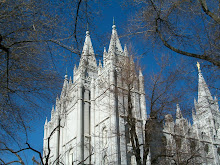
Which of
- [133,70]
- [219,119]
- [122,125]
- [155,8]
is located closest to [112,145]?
[122,125]

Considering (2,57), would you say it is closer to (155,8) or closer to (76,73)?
(155,8)

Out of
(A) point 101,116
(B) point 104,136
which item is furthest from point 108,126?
(A) point 101,116

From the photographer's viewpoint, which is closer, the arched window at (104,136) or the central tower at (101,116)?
the central tower at (101,116)

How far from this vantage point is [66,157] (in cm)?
3425

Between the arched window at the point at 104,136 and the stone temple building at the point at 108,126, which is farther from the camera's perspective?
the arched window at the point at 104,136

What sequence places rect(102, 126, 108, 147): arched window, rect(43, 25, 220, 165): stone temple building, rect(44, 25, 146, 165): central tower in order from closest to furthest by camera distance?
1. rect(43, 25, 220, 165): stone temple building
2. rect(44, 25, 146, 165): central tower
3. rect(102, 126, 108, 147): arched window

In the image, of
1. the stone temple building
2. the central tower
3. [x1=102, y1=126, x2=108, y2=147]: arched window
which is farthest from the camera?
[x1=102, y1=126, x2=108, y2=147]: arched window

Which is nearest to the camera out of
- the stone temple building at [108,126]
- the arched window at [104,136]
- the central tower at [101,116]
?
the stone temple building at [108,126]

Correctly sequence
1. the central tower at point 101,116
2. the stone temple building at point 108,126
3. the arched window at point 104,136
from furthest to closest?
the arched window at point 104,136 < the central tower at point 101,116 < the stone temple building at point 108,126

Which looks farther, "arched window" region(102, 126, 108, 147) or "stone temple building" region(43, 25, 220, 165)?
"arched window" region(102, 126, 108, 147)

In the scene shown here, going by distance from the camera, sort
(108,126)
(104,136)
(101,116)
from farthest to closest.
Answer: (101,116)
(104,136)
(108,126)

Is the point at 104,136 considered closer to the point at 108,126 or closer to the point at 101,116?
the point at 108,126

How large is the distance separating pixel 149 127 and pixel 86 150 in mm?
19436

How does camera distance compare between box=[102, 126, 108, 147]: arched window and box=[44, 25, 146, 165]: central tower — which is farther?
box=[102, 126, 108, 147]: arched window
